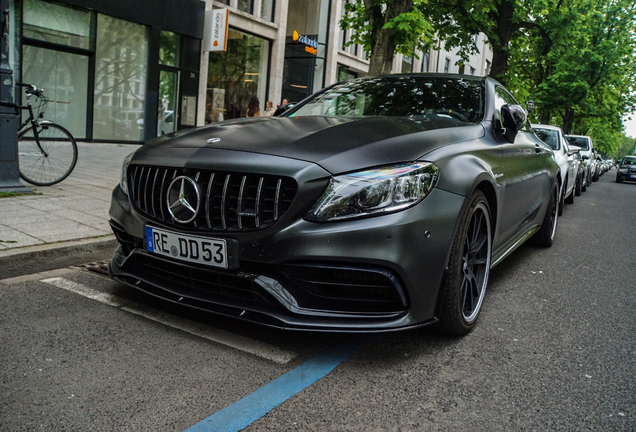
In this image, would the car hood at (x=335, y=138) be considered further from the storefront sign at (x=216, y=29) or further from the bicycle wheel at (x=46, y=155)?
the storefront sign at (x=216, y=29)

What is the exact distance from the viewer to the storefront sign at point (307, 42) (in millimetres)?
21891

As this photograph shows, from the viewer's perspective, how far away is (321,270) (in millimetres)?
2682

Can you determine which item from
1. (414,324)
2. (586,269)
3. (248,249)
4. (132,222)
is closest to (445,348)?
(414,324)

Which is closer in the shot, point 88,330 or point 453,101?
point 88,330

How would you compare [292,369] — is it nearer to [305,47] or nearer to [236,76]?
[236,76]

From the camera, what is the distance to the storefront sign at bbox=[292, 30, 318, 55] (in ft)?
71.8

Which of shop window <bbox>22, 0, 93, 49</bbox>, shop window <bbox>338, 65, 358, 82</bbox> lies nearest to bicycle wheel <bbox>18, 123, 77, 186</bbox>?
shop window <bbox>22, 0, 93, 49</bbox>

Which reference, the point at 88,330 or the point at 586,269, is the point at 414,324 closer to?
the point at 88,330

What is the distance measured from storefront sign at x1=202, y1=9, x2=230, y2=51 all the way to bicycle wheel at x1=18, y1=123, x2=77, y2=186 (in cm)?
1119

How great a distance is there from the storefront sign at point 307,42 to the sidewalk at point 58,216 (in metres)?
14.7

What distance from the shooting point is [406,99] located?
13.7 feet

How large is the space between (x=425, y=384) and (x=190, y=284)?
1.25 meters

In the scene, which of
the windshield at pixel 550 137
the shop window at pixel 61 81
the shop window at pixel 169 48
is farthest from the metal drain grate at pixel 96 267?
the shop window at pixel 169 48

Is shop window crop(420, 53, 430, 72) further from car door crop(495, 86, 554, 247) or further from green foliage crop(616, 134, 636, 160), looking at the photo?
green foliage crop(616, 134, 636, 160)
